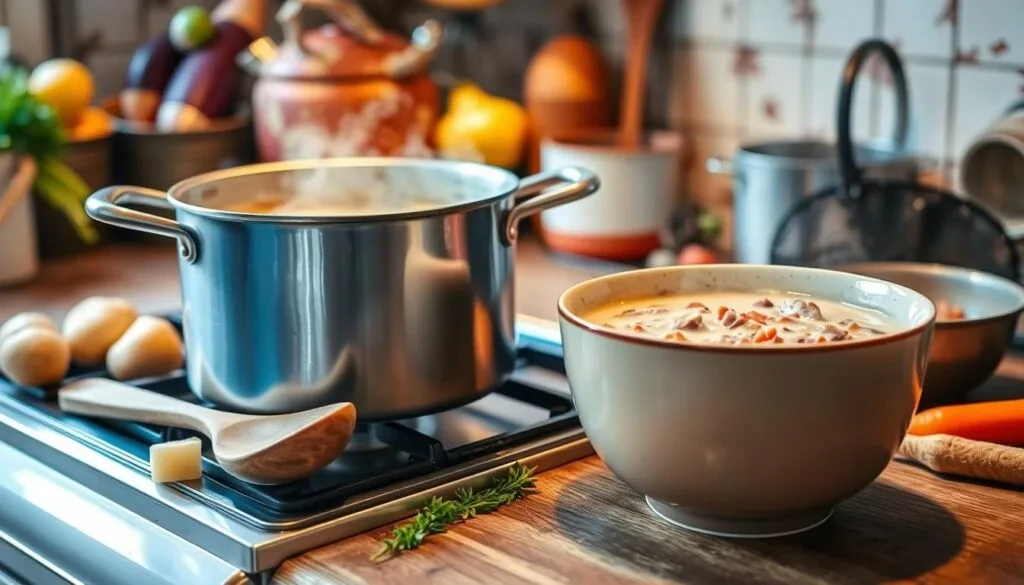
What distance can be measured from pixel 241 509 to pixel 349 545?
7 cm

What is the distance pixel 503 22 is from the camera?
6.31 feet

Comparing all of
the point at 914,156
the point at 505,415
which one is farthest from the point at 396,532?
the point at 914,156

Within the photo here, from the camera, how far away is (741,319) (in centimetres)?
81

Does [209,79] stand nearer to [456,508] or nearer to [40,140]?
[40,140]

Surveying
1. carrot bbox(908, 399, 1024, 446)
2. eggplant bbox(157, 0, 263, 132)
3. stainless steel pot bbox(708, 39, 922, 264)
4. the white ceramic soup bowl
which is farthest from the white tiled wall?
the white ceramic soup bowl

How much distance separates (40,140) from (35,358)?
56cm

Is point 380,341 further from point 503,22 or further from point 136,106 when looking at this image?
point 503,22

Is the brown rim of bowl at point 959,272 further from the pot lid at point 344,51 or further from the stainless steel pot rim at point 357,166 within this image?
the pot lid at point 344,51

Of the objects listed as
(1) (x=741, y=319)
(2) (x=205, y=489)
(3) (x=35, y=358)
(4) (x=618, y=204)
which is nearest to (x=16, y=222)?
(3) (x=35, y=358)

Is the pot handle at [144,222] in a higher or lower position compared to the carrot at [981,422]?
higher

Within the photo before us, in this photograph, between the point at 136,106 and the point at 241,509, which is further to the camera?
the point at 136,106

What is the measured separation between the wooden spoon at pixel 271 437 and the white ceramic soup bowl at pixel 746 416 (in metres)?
0.15

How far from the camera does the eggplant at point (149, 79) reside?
5.76 ft

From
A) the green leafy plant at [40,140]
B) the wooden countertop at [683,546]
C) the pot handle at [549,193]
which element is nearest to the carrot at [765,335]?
the wooden countertop at [683,546]
